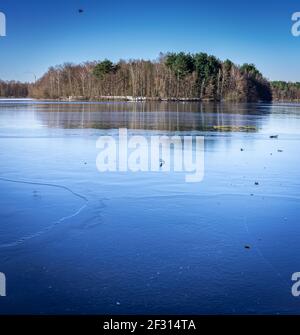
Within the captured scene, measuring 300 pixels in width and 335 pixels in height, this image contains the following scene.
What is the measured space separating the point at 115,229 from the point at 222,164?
6.94 metres

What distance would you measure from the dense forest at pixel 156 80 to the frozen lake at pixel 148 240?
356ft

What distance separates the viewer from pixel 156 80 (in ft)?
384

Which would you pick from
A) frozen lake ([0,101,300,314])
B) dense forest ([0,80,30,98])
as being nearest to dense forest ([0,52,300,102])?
dense forest ([0,80,30,98])

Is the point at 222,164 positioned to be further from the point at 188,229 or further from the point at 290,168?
the point at 188,229

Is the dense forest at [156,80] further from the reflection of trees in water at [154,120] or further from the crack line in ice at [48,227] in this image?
the crack line in ice at [48,227]

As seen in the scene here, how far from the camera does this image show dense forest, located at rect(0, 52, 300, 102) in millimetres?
118875

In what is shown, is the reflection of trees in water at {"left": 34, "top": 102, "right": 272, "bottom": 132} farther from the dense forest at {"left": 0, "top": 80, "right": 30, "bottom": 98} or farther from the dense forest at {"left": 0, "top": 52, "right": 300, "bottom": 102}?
the dense forest at {"left": 0, "top": 80, "right": 30, "bottom": 98}

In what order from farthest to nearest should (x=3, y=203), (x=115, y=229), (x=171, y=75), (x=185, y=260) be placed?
(x=171, y=75)
(x=3, y=203)
(x=115, y=229)
(x=185, y=260)

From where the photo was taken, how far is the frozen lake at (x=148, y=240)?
4801 mm

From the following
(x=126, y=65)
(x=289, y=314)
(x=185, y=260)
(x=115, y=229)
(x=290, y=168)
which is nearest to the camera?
(x=289, y=314)

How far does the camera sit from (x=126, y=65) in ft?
413

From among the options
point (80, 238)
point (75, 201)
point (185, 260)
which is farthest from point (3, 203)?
point (185, 260)

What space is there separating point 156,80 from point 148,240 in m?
113

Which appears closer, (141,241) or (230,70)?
(141,241)
